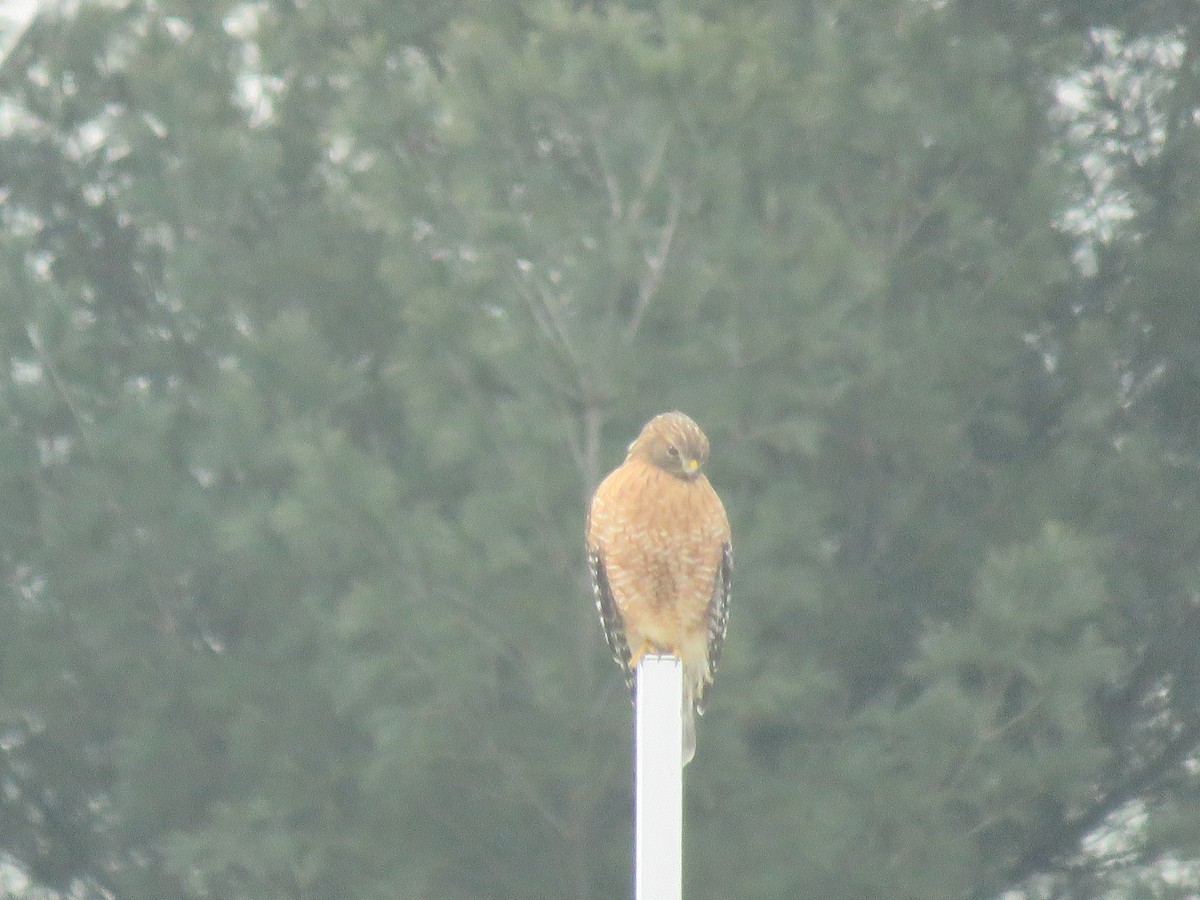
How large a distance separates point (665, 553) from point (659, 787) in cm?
207

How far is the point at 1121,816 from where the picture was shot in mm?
8008

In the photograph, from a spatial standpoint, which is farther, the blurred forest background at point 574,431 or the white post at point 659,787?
the blurred forest background at point 574,431

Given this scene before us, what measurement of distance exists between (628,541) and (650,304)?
5.74 ft

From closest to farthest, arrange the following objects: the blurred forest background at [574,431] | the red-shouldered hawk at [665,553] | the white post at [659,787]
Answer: the white post at [659,787] → the red-shouldered hawk at [665,553] → the blurred forest background at [574,431]

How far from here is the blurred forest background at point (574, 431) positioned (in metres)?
6.07

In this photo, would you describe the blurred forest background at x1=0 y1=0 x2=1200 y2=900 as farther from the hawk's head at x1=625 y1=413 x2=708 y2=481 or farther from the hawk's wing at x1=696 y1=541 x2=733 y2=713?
the hawk's head at x1=625 y1=413 x2=708 y2=481

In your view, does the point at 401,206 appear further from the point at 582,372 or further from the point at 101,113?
the point at 101,113

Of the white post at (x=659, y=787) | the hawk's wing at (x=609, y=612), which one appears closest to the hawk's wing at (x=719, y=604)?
the hawk's wing at (x=609, y=612)

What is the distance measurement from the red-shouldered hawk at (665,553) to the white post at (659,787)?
1551 millimetres

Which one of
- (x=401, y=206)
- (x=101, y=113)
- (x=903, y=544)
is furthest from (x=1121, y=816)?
(x=101, y=113)

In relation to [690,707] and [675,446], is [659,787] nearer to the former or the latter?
[675,446]

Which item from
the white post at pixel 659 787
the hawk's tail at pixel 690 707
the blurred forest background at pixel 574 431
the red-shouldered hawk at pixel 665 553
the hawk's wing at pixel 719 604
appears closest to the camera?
the white post at pixel 659 787

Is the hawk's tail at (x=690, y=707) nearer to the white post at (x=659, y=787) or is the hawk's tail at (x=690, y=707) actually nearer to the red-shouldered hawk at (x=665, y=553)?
the red-shouldered hawk at (x=665, y=553)

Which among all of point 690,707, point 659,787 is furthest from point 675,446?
point 659,787
